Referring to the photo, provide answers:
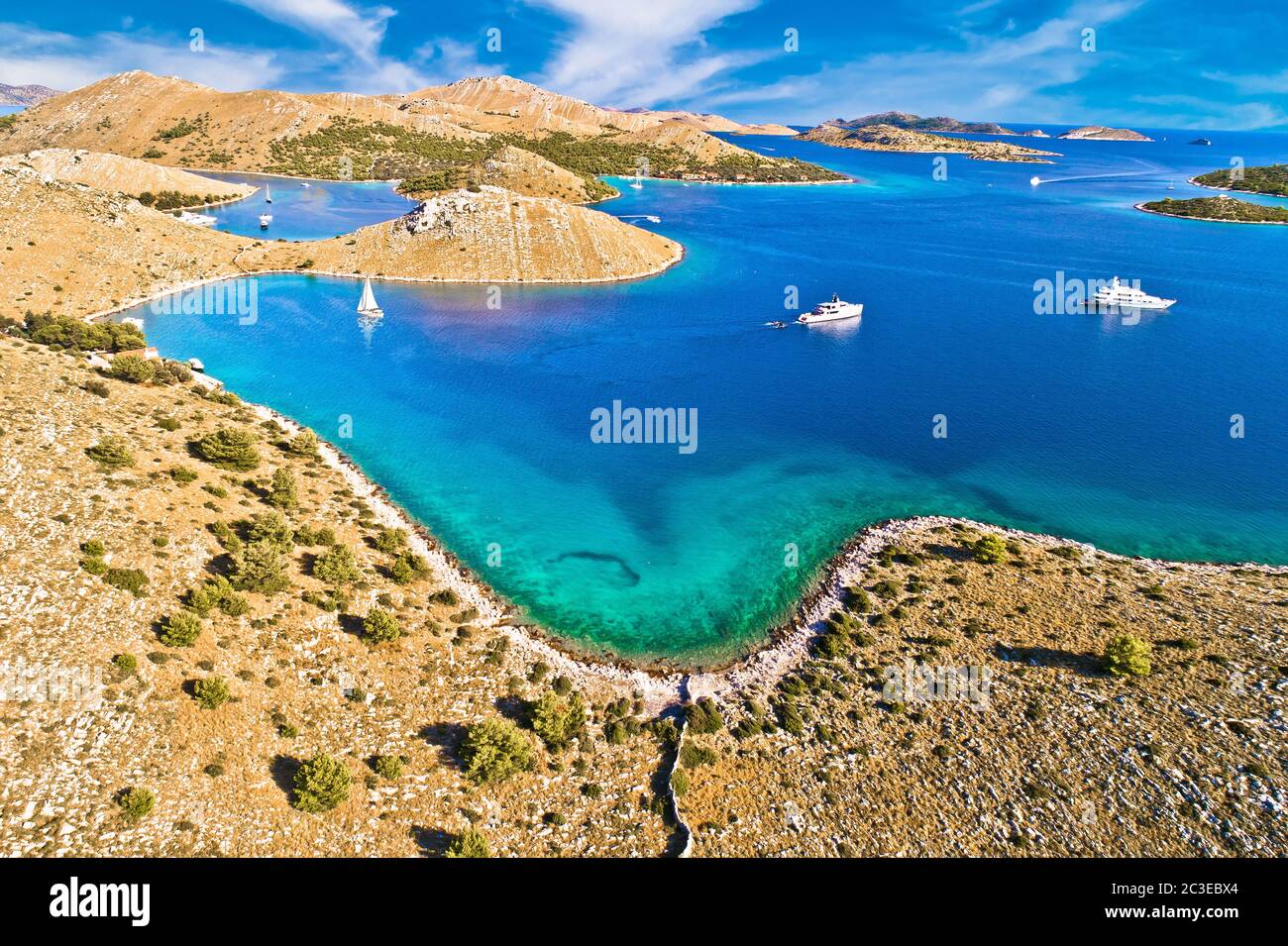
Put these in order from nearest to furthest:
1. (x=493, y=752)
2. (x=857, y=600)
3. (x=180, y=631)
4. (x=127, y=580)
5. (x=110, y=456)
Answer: (x=493, y=752), (x=180, y=631), (x=127, y=580), (x=857, y=600), (x=110, y=456)

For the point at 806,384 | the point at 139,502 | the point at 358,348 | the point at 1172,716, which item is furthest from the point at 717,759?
the point at 358,348

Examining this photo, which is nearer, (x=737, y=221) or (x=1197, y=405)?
(x=1197, y=405)

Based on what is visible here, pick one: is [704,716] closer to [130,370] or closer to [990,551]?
[990,551]

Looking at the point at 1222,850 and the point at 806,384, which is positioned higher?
the point at 806,384

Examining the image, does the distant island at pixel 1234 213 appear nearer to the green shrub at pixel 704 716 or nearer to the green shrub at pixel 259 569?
the green shrub at pixel 704 716

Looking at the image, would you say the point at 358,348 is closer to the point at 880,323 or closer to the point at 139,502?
the point at 139,502

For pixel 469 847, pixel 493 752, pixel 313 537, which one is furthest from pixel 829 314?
pixel 469 847
